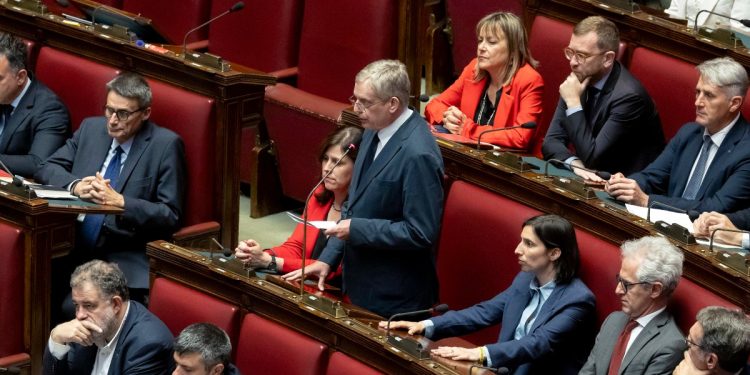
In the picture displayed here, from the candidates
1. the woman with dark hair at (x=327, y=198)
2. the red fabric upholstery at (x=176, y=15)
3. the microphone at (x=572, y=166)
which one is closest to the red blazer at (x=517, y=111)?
the microphone at (x=572, y=166)

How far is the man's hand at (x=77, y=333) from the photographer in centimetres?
162

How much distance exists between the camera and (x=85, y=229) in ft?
6.27

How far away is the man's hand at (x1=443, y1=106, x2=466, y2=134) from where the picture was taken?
1947 millimetres

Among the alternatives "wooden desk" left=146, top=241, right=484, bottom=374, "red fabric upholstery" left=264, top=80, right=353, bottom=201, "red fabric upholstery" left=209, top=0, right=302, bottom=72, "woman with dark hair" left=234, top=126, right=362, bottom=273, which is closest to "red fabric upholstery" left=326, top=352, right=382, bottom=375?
"wooden desk" left=146, top=241, right=484, bottom=374

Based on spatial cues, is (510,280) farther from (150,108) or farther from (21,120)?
(21,120)

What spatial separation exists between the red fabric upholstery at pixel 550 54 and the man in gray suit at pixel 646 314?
1.95 feet

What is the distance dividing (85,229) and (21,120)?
0.79 feet

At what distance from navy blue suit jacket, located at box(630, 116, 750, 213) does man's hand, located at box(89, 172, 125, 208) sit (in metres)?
0.66

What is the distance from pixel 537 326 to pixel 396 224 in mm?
199

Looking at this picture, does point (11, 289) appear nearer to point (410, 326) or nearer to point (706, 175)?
point (410, 326)

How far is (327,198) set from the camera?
179 cm

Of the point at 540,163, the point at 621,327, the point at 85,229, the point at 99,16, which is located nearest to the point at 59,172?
the point at 85,229

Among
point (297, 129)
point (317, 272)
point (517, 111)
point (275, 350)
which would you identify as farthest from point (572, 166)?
point (297, 129)

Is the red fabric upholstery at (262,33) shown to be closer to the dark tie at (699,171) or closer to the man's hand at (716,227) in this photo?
the dark tie at (699,171)
